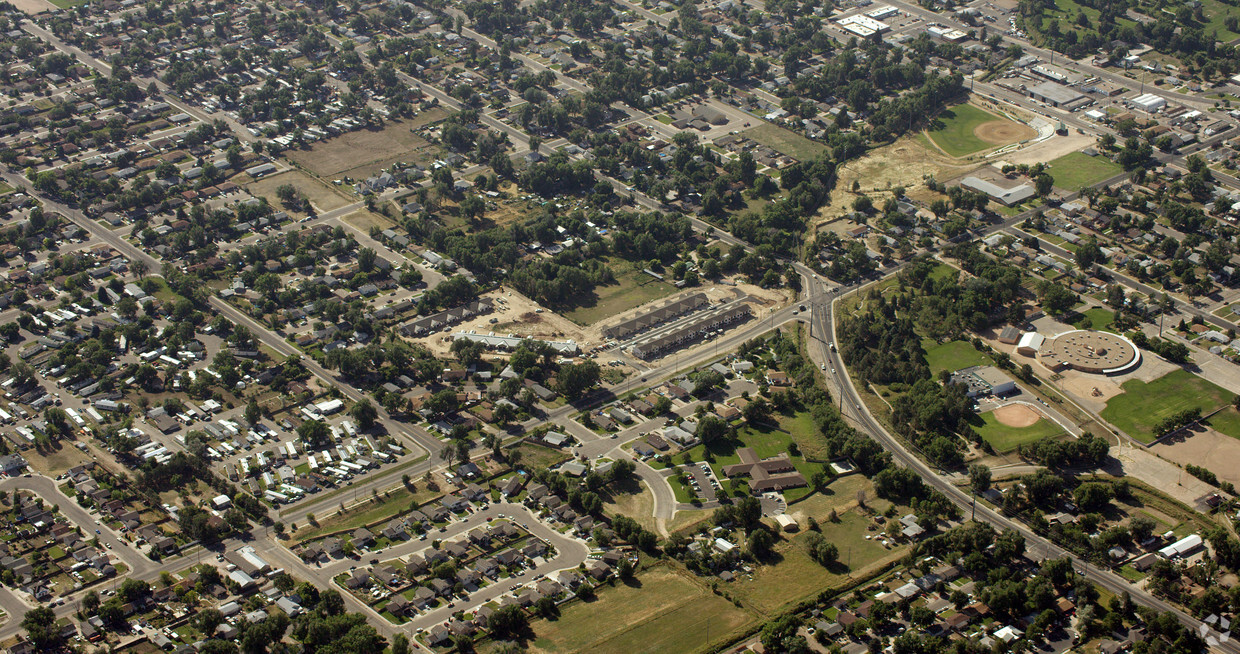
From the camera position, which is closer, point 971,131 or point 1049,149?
point 1049,149

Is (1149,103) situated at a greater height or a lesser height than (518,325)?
greater

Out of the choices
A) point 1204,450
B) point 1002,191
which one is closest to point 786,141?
point 1002,191

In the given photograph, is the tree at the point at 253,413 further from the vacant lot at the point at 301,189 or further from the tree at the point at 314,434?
the vacant lot at the point at 301,189

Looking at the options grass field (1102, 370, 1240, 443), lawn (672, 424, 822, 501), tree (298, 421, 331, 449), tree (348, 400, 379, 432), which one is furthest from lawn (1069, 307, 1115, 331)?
tree (298, 421, 331, 449)

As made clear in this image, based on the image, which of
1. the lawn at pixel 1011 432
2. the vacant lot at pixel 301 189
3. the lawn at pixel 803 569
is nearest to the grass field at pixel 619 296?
the lawn at pixel 1011 432

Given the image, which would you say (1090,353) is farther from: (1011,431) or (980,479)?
(980,479)

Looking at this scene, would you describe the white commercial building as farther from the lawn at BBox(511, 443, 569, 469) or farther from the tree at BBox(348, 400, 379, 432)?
the tree at BBox(348, 400, 379, 432)

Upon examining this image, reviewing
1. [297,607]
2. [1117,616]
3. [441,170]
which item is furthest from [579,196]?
[1117,616]
